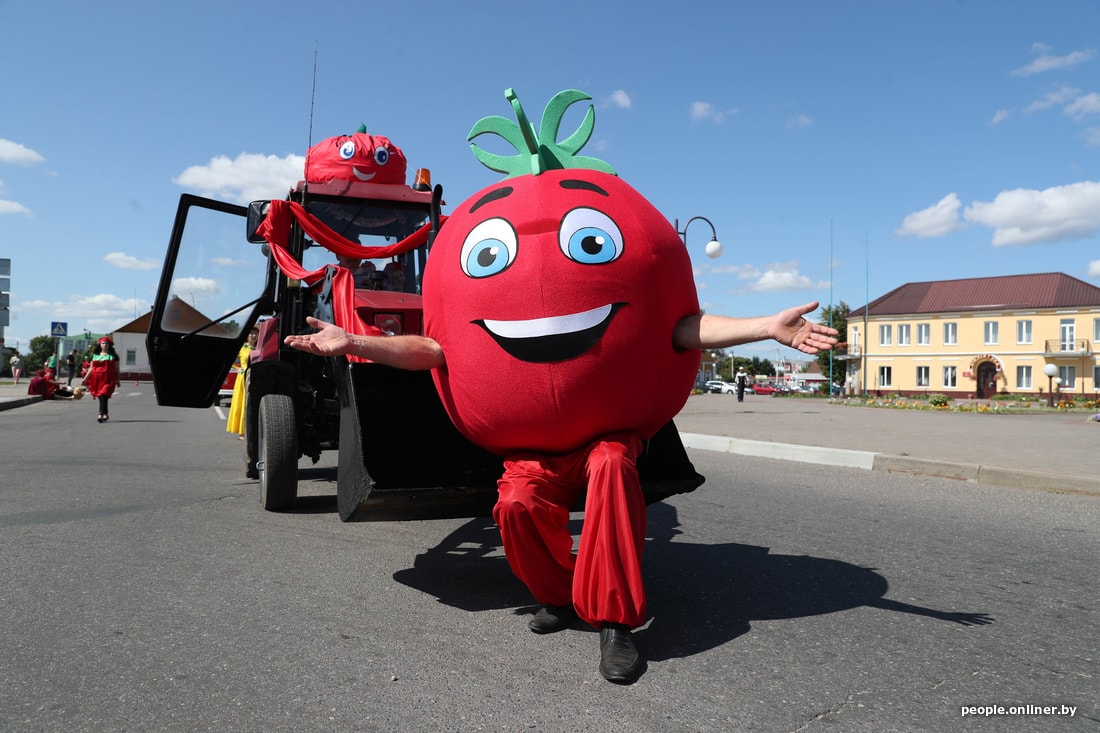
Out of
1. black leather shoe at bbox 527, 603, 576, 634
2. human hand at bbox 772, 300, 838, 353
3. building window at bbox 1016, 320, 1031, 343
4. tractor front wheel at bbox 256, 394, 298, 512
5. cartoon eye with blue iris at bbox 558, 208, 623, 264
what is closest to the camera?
human hand at bbox 772, 300, 838, 353

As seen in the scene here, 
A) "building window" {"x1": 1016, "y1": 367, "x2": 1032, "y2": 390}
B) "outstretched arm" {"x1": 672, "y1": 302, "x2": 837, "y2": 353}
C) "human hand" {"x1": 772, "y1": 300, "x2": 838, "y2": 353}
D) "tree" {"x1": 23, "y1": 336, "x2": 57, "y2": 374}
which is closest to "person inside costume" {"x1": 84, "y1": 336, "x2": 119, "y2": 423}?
"outstretched arm" {"x1": 672, "y1": 302, "x2": 837, "y2": 353}

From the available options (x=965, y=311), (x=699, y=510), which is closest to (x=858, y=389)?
(x=965, y=311)

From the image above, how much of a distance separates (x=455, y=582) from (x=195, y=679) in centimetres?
166

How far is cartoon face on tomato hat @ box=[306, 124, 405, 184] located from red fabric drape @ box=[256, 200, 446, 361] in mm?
933

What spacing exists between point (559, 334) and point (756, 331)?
816mm

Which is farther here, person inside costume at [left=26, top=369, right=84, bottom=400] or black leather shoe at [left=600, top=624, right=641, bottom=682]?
person inside costume at [left=26, top=369, right=84, bottom=400]

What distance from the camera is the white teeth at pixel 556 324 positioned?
132 inches

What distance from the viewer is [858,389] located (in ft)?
215

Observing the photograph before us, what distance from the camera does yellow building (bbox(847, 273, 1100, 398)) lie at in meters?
55.1

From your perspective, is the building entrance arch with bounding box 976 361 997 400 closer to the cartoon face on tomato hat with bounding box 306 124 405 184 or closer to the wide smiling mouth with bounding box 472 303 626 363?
the cartoon face on tomato hat with bounding box 306 124 405 184

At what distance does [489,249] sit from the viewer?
3541mm

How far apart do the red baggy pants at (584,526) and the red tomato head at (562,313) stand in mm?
123

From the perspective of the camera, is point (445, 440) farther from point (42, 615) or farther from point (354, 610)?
point (42, 615)
